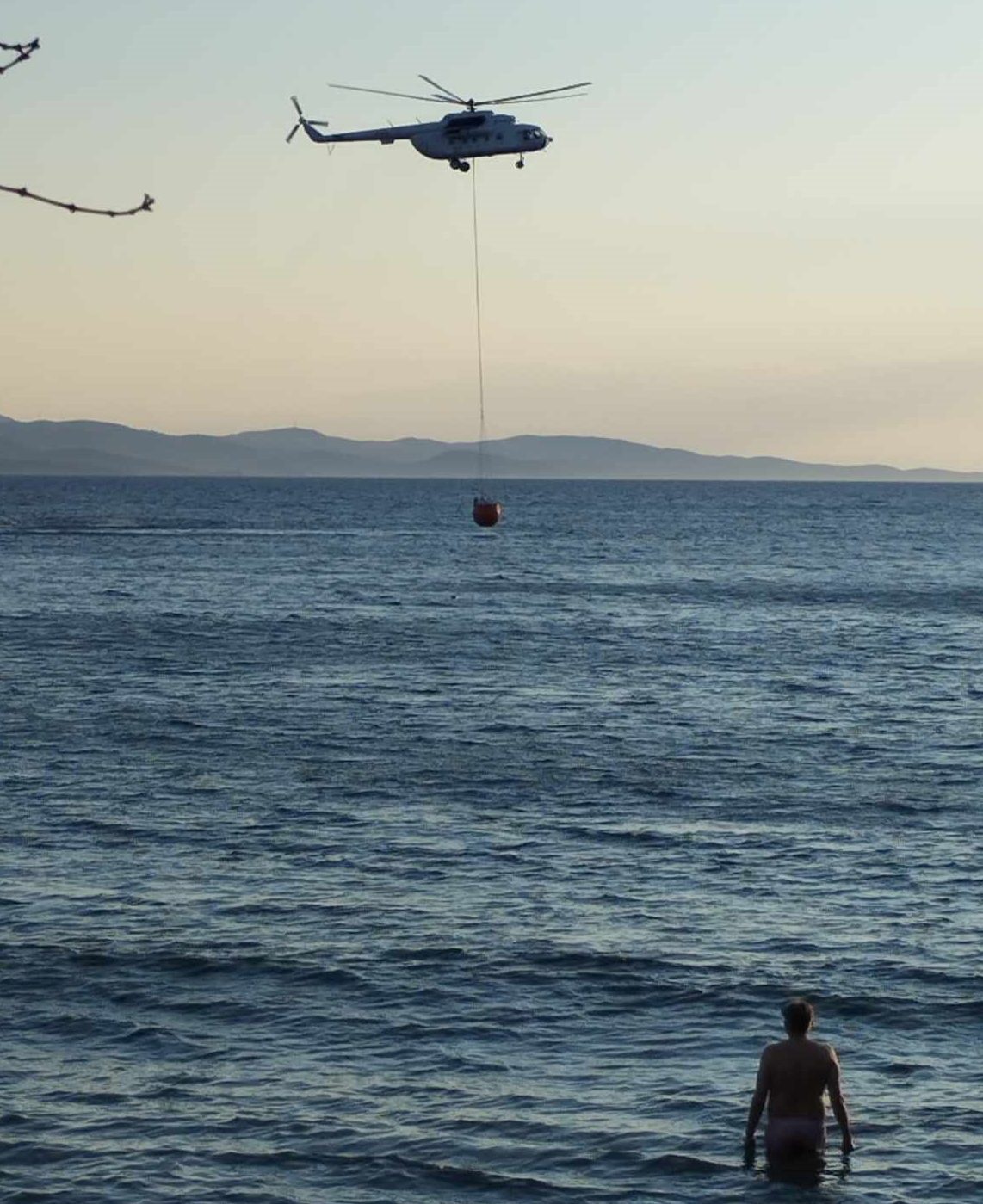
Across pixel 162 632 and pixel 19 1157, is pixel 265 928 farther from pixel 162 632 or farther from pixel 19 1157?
pixel 162 632

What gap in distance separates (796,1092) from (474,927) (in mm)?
11042

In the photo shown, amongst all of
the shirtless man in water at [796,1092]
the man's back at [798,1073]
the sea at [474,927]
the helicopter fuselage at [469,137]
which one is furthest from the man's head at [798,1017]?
the helicopter fuselage at [469,137]

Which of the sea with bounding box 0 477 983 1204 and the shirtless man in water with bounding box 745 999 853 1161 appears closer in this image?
the shirtless man in water with bounding box 745 999 853 1161

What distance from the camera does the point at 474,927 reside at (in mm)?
30953

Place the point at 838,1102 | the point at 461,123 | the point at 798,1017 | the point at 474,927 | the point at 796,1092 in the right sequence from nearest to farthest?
the point at 798,1017 → the point at 838,1102 → the point at 796,1092 → the point at 474,927 → the point at 461,123

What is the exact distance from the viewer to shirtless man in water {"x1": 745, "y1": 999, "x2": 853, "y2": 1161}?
20.0m

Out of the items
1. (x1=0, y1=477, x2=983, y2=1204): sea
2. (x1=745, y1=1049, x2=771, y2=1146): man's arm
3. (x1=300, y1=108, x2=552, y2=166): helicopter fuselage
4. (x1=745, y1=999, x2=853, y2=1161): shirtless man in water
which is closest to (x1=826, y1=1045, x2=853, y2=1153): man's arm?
(x1=745, y1=999, x2=853, y2=1161): shirtless man in water

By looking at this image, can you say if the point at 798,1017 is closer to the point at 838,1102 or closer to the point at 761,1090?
the point at 761,1090

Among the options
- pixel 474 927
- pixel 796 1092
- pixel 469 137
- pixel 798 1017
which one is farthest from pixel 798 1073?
pixel 469 137

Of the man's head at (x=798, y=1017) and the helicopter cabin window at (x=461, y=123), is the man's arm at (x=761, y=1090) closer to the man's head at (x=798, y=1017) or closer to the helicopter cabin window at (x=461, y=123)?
the man's head at (x=798, y=1017)

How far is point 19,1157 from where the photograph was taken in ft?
71.5

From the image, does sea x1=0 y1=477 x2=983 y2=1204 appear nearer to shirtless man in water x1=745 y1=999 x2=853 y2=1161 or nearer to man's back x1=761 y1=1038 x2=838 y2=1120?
shirtless man in water x1=745 y1=999 x2=853 y2=1161

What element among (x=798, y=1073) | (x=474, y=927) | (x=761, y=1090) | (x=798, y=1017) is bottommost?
(x=474, y=927)

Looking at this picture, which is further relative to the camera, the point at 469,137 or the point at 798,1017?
the point at 469,137
